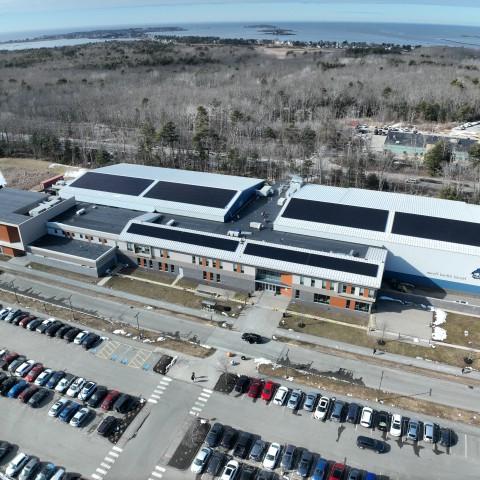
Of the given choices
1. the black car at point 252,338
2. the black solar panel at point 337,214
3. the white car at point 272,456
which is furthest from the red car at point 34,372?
the black solar panel at point 337,214

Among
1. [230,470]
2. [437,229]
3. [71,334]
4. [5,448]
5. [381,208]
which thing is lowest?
[5,448]

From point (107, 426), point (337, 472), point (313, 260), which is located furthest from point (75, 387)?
point (313, 260)

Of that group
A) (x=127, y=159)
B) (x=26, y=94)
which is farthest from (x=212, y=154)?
(x=26, y=94)

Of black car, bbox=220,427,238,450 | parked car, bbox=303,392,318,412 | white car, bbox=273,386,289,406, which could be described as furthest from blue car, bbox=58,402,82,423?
parked car, bbox=303,392,318,412

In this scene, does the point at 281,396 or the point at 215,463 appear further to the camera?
the point at 281,396

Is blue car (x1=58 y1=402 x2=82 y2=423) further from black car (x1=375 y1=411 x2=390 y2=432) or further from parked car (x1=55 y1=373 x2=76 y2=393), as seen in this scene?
black car (x1=375 y1=411 x2=390 y2=432)

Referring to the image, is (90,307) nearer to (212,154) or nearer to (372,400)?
(372,400)

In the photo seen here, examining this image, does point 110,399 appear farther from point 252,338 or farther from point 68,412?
point 252,338

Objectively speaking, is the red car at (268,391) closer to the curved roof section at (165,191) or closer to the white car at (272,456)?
the white car at (272,456)
